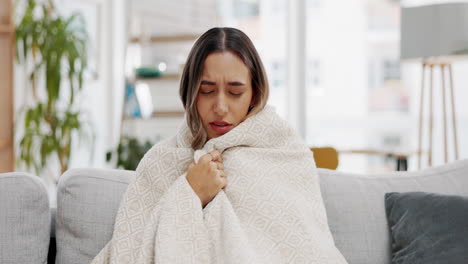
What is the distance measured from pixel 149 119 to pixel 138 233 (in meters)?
3.55

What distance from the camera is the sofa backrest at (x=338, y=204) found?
149 centimetres

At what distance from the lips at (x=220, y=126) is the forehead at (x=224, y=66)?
12 cm

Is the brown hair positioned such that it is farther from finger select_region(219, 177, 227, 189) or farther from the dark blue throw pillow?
the dark blue throw pillow

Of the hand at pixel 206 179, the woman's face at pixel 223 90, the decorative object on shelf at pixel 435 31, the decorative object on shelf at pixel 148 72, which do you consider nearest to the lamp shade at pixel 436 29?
the decorative object on shelf at pixel 435 31

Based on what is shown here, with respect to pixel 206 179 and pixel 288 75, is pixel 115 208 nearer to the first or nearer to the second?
pixel 206 179

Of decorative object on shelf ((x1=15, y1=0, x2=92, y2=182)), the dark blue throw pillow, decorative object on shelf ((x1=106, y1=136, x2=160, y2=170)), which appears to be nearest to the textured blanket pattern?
the dark blue throw pillow

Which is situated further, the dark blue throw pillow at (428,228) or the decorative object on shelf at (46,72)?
the decorative object on shelf at (46,72)

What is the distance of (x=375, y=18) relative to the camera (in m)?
4.35

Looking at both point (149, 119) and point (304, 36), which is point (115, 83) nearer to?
point (149, 119)

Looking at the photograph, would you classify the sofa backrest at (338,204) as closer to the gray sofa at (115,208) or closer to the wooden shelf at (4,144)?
the gray sofa at (115,208)

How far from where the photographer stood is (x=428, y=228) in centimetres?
153

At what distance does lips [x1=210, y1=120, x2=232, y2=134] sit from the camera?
4.50ft

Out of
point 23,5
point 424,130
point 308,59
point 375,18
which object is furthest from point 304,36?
point 23,5

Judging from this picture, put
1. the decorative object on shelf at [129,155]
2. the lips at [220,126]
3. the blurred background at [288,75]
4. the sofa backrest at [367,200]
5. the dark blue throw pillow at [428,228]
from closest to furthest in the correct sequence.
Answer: the lips at [220,126] < the dark blue throw pillow at [428,228] < the sofa backrest at [367,200] < the decorative object on shelf at [129,155] < the blurred background at [288,75]
